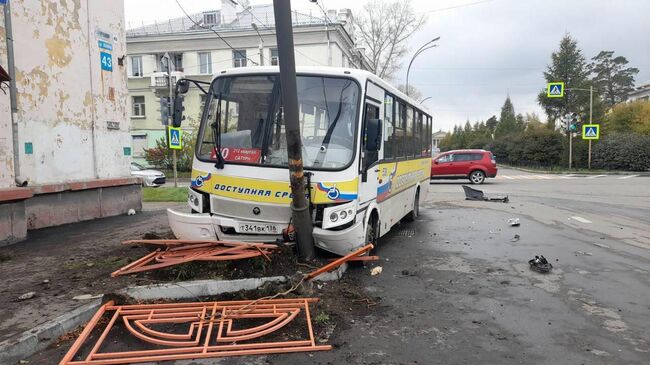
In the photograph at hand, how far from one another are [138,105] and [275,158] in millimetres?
40035

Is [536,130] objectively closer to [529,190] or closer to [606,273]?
[529,190]

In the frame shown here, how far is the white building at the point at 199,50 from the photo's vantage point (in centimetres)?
4044

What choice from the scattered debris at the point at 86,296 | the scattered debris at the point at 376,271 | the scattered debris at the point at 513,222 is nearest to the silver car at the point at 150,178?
the scattered debris at the point at 513,222

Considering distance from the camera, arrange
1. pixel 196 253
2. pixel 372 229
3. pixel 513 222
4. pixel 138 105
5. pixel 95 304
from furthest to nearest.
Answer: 1. pixel 138 105
2. pixel 513 222
3. pixel 372 229
4. pixel 196 253
5. pixel 95 304

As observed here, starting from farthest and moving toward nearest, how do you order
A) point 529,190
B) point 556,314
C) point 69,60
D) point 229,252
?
1. point 529,190
2. point 69,60
3. point 229,252
4. point 556,314

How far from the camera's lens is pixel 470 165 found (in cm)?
2575

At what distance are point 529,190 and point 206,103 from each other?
1871 centimetres

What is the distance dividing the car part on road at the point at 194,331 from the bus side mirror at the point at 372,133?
7.44 ft

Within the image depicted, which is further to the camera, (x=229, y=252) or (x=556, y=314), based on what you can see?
(x=229, y=252)

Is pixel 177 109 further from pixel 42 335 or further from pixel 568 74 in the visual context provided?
pixel 568 74

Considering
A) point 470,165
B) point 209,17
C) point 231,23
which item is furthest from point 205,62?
point 470,165

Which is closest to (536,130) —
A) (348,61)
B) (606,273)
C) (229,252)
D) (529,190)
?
(348,61)

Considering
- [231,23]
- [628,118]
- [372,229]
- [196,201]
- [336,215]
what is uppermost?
[231,23]

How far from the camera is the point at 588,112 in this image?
44.2m
